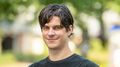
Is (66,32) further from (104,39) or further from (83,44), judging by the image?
(104,39)

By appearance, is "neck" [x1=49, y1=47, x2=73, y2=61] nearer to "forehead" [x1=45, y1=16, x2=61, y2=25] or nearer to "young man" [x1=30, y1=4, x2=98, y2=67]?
"young man" [x1=30, y1=4, x2=98, y2=67]

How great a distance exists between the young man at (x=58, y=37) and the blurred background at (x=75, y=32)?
1.56m

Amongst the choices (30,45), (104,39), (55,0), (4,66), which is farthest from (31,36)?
(55,0)

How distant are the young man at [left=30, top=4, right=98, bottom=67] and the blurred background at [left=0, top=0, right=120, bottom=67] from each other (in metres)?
1.56

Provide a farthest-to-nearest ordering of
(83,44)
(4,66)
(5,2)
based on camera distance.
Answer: (4,66), (83,44), (5,2)

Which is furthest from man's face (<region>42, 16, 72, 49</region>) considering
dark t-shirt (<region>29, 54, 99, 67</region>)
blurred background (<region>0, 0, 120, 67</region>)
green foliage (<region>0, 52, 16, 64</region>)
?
green foliage (<region>0, 52, 16, 64</region>)

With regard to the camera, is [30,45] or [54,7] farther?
[30,45]

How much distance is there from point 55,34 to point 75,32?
47.3 feet

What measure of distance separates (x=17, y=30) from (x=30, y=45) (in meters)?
1.24

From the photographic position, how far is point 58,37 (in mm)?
5125

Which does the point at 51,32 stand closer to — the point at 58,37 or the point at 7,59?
the point at 58,37

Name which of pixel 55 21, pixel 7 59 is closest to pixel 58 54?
pixel 55 21

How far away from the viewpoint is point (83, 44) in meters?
23.6

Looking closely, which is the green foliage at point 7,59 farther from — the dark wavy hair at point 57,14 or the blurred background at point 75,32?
the dark wavy hair at point 57,14
